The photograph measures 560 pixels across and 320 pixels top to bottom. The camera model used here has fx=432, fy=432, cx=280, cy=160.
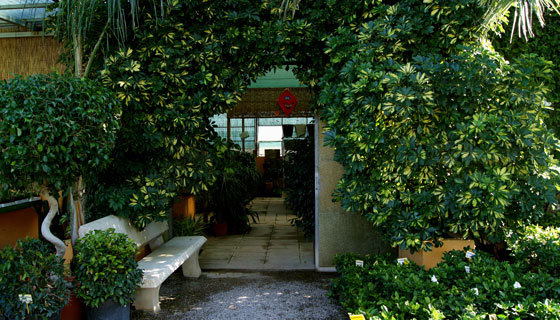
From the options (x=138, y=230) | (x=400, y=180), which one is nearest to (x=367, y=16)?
(x=400, y=180)

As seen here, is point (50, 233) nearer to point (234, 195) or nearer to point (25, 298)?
point (25, 298)

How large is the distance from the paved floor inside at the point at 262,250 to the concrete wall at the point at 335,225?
0.48 meters

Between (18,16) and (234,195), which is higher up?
(18,16)

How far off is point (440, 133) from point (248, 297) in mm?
2386

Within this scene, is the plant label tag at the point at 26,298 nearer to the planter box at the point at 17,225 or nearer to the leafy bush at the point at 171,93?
the leafy bush at the point at 171,93

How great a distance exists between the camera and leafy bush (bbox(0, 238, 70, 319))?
2850 mm

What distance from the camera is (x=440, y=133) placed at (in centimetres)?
351

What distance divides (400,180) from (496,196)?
2.36ft

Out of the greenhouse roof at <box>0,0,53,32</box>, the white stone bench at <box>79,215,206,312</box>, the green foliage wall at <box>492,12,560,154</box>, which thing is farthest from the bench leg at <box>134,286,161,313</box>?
the green foliage wall at <box>492,12,560,154</box>

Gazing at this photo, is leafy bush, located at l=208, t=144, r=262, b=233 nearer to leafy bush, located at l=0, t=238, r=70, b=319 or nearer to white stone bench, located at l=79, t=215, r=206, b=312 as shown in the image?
white stone bench, located at l=79, t=215, r=206, b=312

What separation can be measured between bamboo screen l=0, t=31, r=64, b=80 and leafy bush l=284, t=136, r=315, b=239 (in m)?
2.96

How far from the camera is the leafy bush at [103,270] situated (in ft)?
10.5

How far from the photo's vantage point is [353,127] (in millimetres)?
3672

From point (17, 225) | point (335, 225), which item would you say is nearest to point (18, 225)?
point (17, 225)
